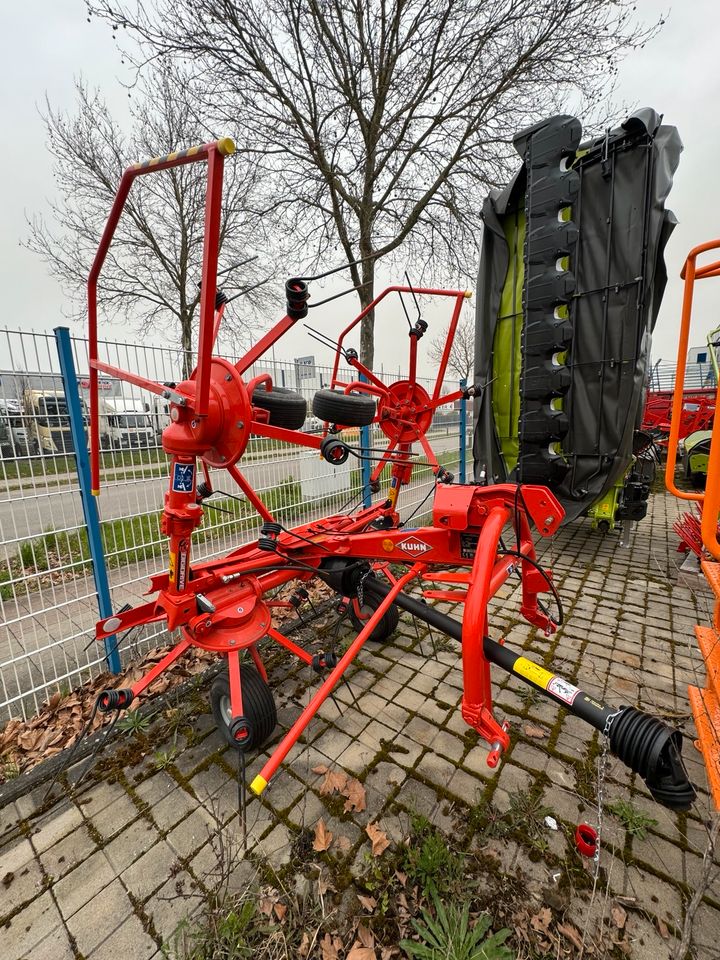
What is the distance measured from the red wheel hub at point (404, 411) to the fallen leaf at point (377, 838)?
2906 millimetres

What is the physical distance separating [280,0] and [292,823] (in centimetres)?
997

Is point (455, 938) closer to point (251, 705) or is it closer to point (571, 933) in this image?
point (571, 933)

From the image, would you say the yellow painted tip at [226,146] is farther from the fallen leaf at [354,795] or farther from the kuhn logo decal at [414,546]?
the fallen leaf at [354,795]

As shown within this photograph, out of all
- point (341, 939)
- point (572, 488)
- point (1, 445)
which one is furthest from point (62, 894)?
point (572, 488)

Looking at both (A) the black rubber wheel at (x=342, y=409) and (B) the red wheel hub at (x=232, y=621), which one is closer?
(B) the red wheel hub at (x=232, y=621)

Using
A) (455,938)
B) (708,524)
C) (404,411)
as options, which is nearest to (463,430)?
(404,411)

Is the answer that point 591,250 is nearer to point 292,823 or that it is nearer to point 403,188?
point 292,823

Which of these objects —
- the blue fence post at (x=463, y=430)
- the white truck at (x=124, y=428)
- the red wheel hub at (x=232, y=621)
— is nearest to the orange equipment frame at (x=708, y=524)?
the red wheel hub at (x=232, y=621)

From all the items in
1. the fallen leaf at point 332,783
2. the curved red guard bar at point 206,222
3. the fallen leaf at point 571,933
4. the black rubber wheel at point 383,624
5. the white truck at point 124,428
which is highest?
the curved red guard bar at point 206,222

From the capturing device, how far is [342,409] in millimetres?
2254

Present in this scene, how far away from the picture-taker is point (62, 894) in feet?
5.37

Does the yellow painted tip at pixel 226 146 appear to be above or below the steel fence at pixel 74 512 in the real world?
above

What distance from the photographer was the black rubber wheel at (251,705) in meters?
2.13

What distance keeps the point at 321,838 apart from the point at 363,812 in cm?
23
